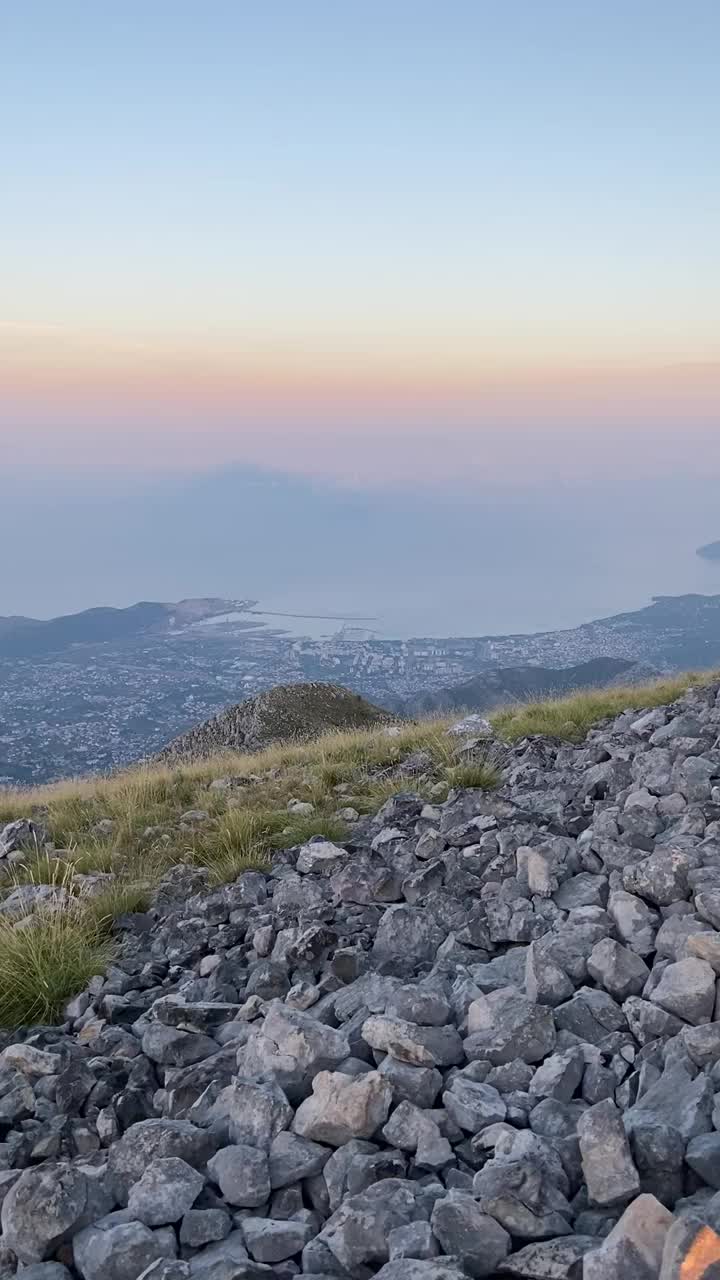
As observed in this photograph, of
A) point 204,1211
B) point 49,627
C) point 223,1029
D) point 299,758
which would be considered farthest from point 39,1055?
point 49,627

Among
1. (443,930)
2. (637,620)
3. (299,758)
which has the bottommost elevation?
(637,620)

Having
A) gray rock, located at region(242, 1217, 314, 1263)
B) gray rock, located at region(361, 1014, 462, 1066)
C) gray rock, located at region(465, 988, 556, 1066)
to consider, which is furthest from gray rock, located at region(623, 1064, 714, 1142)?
gray rock, located at region(242, 1217, 314, 1263)

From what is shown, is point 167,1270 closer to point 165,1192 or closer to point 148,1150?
point 165,1192

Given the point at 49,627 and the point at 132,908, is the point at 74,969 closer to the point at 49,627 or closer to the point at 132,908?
the point at 132,908

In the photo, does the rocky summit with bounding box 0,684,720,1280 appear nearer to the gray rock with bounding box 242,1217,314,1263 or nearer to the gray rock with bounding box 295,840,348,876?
the gray rock with bounding box 242,1217,314,1263

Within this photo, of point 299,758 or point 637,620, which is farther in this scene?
point 637,620

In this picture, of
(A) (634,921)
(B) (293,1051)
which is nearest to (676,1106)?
(A) (634,921)
